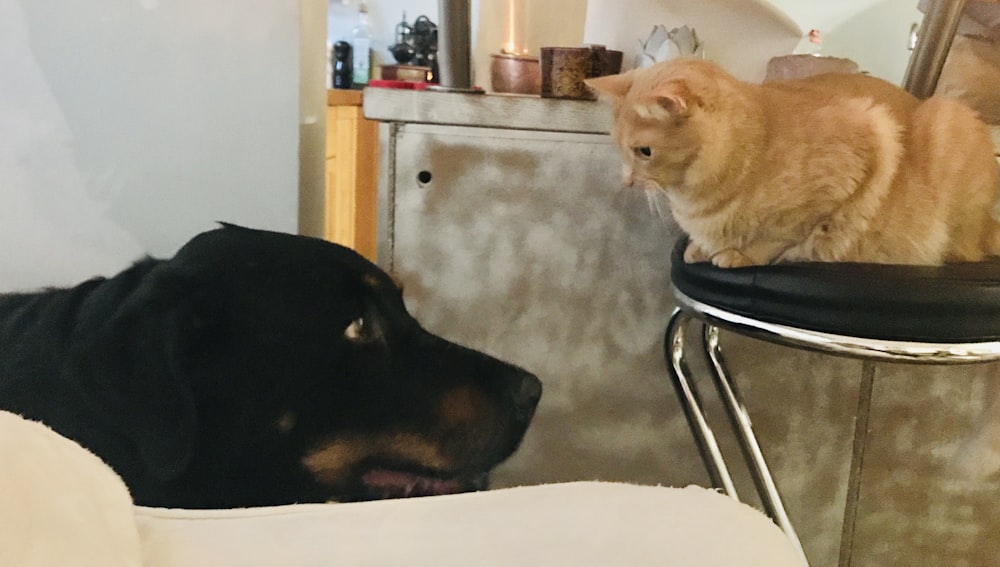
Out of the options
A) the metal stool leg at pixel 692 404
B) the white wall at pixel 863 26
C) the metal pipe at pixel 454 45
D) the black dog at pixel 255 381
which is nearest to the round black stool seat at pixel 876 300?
the metal stool leg at pixel 692 404

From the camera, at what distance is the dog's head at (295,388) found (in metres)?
0.80

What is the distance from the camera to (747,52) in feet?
4.70

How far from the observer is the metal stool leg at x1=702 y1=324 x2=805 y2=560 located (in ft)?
3.23

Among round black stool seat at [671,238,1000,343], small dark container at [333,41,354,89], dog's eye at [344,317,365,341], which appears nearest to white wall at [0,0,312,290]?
dog's eye at [344,317,365,341]

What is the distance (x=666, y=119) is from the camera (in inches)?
37.9

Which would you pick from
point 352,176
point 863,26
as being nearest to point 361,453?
point 352,176

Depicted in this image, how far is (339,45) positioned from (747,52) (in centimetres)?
260

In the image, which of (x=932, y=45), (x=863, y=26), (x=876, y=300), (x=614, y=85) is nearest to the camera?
(x=876, y=300)

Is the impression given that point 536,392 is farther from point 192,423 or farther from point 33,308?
point 33,308

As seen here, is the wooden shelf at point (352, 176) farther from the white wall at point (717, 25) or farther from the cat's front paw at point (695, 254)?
the cat's front paw at point (695, 254)

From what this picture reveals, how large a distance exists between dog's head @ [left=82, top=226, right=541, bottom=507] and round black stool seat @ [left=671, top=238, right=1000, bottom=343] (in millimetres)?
356

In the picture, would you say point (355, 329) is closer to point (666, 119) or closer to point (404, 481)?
point (404, 481)

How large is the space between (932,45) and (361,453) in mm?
1092

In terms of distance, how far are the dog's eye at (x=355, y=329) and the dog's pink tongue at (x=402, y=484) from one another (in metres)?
0.17
